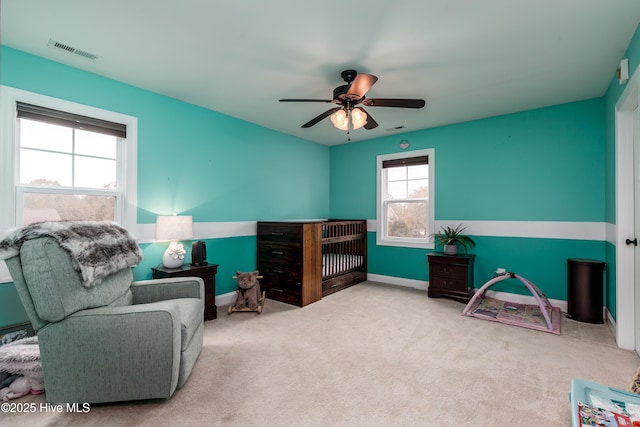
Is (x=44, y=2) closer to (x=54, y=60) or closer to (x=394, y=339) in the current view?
(x=54, y=60)

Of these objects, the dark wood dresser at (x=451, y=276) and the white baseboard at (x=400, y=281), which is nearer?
the dark wood dresser at (x=451, y=276)

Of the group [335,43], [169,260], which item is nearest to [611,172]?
[335,43]

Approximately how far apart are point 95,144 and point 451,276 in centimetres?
417

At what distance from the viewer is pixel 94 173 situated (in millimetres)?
2650

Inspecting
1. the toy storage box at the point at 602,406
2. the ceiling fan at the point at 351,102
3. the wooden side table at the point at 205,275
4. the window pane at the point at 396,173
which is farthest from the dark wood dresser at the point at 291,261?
the toy storage box at the point at 602,406

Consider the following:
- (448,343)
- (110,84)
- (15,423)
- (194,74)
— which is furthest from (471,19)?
(15,423)

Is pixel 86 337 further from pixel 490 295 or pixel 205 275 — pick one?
pixel 490 295

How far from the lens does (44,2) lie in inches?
67.3

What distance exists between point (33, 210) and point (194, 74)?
1.73 meters

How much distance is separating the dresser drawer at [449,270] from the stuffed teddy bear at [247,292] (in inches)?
91.1

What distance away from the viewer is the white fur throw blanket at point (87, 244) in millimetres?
1512

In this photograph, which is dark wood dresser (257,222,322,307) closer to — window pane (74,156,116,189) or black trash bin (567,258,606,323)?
window pane (74,156,116,189)

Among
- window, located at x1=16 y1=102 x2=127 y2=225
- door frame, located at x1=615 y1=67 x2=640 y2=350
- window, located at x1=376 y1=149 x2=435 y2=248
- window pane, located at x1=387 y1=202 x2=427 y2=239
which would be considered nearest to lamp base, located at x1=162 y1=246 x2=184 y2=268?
window, located at x1=16 y1=102 x2=127 y2=225

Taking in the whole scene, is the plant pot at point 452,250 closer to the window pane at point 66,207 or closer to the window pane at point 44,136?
the window pane at point 66,207
